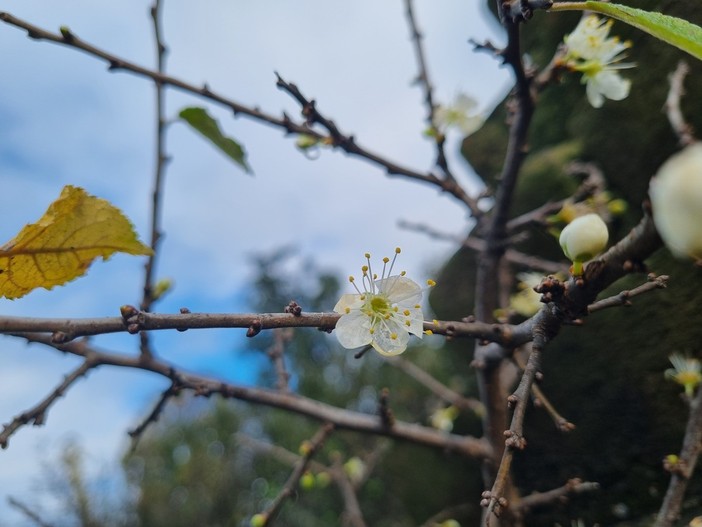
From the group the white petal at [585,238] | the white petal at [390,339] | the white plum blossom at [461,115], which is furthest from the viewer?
the white plum blossom at [461,115]

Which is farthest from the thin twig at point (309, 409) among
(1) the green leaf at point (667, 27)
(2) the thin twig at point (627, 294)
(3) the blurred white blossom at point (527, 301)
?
(1) the green leaf at point (667, 27)

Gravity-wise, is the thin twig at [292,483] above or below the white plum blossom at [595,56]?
below

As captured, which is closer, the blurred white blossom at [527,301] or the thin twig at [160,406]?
the thin twig at [160,406]

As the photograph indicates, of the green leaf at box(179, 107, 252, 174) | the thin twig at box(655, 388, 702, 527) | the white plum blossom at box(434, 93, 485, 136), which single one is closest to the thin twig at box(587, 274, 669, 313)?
the thin twig at box(655, 388, 702, 527)

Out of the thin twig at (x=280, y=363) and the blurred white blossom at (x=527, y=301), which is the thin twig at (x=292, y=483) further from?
the blurred white blossom at (x=527, y=301)

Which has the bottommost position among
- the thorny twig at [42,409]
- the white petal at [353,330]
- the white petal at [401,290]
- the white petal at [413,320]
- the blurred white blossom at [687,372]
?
the thorny twig at [42,409]

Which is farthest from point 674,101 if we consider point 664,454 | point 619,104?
point 664,454

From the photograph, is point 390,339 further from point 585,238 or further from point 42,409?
point 42,409
